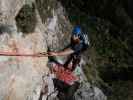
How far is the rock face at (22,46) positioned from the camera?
11.6m

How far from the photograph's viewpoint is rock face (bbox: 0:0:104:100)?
11609mm

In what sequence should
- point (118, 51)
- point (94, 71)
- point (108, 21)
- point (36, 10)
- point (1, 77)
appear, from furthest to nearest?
point (108, 21) → point (118, 51) → point (94, 71) → point (36, 10) → point (1, 77)

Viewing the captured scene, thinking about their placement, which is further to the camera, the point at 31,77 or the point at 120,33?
the point at 120,33

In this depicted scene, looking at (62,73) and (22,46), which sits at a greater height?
(22,46)

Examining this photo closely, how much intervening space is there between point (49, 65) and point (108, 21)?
758 cm

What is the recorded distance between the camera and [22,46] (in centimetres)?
1243

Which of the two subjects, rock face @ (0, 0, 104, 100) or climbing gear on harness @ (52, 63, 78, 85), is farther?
climbing gear on harness @ (52, 63, 78, 85)

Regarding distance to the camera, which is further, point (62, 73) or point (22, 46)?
point (62, 73)

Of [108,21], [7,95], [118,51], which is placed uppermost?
[108,21]

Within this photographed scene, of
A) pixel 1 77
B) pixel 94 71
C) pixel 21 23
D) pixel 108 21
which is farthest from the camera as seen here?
pixel 108 21

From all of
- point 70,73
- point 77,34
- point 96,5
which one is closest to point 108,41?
point 96,5

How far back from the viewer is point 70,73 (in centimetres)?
1415

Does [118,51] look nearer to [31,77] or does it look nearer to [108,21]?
[108,21]

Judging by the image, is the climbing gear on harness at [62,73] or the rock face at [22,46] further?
the climbing gear on harness at [62,73]
